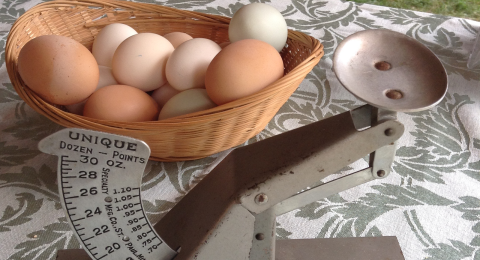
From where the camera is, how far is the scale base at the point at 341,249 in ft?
1.49

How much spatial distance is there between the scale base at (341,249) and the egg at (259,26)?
1.19 ft

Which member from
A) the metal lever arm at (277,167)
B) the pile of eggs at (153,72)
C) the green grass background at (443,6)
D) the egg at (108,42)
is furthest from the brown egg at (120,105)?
the green grass background at (443,6)

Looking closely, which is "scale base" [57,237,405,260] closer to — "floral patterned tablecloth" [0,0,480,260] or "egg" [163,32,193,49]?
"floral patterned tablecloth" [0,0,480,260]

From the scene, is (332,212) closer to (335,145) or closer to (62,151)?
(335,145)

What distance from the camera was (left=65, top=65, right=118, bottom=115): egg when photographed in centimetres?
64

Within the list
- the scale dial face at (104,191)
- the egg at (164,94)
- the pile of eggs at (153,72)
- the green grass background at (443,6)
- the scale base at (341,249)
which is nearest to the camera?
the scale dial face at (104,191)

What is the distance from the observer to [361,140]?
0.33 metres

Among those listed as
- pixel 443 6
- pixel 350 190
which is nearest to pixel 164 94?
pixel 350 190

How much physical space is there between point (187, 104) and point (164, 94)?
100 mm

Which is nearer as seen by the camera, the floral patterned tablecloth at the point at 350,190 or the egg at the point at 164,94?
the floral patterned tablecloth at the point at 350,190

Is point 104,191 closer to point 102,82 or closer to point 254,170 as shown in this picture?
point 254,170

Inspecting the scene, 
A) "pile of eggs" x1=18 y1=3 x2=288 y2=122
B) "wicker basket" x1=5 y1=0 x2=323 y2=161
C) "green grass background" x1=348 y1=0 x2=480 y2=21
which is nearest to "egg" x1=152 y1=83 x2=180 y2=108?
"pile of eggs" x1=18 y1=3 x2=288 y2=122

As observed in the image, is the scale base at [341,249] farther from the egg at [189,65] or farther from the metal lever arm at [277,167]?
the egg at [189,65]

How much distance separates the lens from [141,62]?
65cm
